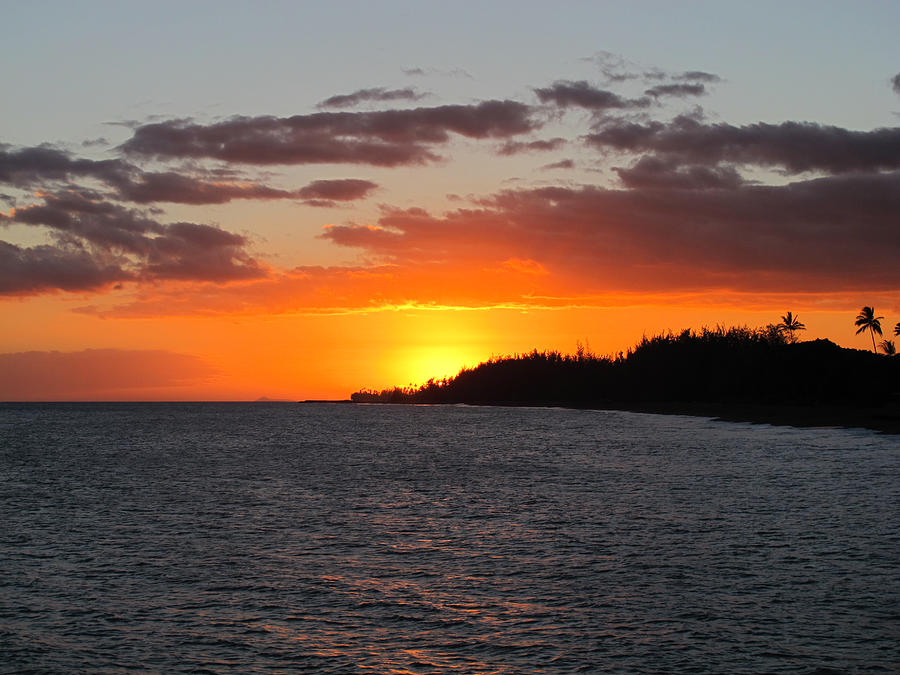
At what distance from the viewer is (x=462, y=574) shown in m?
26.0

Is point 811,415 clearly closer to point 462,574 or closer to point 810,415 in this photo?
point 810,415

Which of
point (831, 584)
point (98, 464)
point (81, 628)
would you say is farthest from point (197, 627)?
point (98, 464)

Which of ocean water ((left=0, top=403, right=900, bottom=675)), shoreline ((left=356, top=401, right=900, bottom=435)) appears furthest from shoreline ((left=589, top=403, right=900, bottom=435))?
ocean water ((left=0, top=403, right=900, bottom=675))

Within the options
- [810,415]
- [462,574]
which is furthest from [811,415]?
[462,574]

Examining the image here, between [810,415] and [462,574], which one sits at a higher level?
[810,415]

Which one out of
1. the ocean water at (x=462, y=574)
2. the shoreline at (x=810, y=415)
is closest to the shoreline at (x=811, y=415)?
the shoreline at (x=810, y=415)

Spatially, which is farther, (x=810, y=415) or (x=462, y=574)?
(x=810, y=415)

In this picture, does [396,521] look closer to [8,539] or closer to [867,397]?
[8,539]

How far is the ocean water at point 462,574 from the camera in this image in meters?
18.1

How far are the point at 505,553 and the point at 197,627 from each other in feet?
40.4

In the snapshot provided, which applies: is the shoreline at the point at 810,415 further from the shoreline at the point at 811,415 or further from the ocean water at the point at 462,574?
the ocean water at the point at 462,574

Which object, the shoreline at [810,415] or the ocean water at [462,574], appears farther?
the shoreline at [810,415]

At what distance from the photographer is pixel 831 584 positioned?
23453 mm

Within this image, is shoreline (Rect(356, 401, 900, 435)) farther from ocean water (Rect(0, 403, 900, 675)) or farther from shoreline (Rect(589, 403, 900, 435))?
ocean water (Rect(0, 403, 900, 675))
